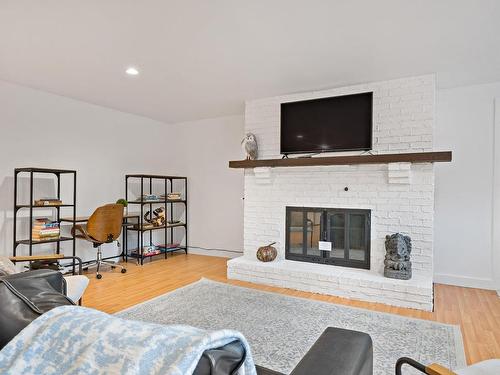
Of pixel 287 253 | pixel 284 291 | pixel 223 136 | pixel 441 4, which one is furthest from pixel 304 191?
pixel 441 4

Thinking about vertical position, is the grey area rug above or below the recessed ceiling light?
below

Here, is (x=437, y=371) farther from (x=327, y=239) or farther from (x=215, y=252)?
(x=215, y=252)

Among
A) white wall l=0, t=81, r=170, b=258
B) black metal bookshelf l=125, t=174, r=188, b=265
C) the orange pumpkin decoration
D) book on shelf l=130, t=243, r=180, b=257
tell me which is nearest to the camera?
white wall l=0, t=81, r=170, b=258

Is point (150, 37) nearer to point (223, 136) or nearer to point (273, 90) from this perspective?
point (273, 90)

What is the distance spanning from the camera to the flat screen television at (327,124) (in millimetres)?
3714

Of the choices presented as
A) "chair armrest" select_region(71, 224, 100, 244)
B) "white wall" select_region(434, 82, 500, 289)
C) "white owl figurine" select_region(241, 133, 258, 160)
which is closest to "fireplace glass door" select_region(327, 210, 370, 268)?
"white wall" select_region(434, 82, 500, 289)

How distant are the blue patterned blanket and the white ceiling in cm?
207

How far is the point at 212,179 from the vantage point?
5.58 m

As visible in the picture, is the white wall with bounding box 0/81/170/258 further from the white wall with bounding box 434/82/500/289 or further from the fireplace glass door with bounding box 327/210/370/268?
the white wall with bounding box 434/82/500/289

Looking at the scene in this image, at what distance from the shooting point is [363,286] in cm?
334

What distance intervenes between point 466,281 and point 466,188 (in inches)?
43.5

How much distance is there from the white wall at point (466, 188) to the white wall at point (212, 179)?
2851 millimetres

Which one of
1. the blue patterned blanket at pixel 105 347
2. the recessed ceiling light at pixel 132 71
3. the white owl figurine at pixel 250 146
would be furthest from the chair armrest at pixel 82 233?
the blue patterned blanket at pixel 105 347

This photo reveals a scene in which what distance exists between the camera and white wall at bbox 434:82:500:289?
371 centimetres
